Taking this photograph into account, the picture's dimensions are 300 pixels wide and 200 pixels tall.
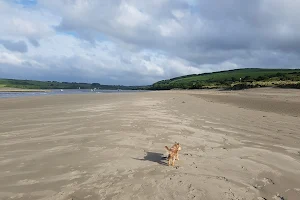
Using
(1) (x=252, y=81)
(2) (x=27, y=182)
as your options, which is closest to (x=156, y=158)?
(2) (x=27, y=182)

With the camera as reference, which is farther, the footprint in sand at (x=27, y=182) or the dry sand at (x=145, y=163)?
the footprint in sand at (x=27, y=182)

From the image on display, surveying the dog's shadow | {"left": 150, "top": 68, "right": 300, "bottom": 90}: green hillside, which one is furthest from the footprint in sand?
{"left": 150, "top": 68, "right": 300, "bottom": 90}: green hillside

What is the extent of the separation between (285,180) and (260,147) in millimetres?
3145

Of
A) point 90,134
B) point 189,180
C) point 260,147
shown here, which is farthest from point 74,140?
point 260,147

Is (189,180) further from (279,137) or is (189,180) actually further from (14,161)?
(279,137)

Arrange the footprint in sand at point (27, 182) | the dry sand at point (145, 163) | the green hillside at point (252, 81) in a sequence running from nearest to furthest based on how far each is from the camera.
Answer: the dry sand at point (145, 163)
the footprint in sand at point (27, 182)
the green hillside at point (252, 81)

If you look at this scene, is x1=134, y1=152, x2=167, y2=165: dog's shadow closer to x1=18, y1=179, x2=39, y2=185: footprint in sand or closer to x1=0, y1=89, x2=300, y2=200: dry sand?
x1=0, y1=89, x2=300, y2=200: dry sand

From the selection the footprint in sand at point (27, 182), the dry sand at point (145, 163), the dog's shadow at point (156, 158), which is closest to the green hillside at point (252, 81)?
the dry sand at point (145, 163)

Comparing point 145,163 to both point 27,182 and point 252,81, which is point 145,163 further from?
point 252,81

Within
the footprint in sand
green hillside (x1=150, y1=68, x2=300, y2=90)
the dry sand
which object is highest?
green hillside (x1=150, y1=68, x2=300, y2=90)

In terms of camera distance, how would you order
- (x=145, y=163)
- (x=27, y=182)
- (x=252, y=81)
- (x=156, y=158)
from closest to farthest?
1. (x=27, y=182)
2. (x=145, y=163)
3. (x=156, y=158)
4. (x=252, y=81)

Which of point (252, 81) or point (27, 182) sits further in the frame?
point (252, 81)

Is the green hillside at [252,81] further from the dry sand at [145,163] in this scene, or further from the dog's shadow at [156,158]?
the dog's shadow at [156,158]

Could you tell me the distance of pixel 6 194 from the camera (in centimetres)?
550
